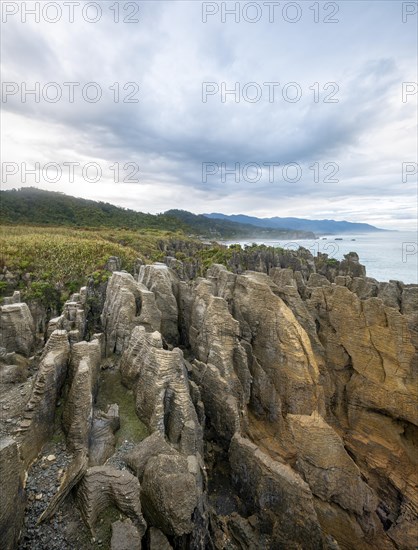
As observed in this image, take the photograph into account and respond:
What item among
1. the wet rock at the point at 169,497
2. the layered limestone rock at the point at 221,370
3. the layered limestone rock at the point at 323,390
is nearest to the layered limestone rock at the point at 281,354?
the layered limestone rock at the point at 323,390

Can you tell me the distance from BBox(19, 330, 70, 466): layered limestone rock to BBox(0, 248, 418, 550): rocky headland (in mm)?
40

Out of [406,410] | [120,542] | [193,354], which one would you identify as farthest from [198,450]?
[406,410]

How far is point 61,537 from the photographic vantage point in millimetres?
5766

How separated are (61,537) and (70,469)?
3.80ft

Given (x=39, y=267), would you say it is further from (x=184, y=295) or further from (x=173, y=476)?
(x=173, y=476)

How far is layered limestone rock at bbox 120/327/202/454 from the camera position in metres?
8.30

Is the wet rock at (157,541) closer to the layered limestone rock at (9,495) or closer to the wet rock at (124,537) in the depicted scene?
the wet rock at (124,537)

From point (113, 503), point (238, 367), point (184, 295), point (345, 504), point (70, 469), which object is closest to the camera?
point (113, 503)

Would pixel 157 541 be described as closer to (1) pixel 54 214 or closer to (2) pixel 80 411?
(2) pixel 80 411

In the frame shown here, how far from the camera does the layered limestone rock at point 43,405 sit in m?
7.07

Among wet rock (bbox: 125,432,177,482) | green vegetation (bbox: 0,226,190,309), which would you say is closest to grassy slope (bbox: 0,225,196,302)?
green vegetation (bbox: 0,226,190,309)

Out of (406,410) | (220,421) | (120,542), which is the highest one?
(120,542)

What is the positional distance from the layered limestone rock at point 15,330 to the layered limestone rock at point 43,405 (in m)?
4.73

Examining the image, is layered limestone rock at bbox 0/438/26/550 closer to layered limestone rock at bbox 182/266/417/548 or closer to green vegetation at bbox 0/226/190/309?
layered limestone rock at bbox 182/266/417/548
